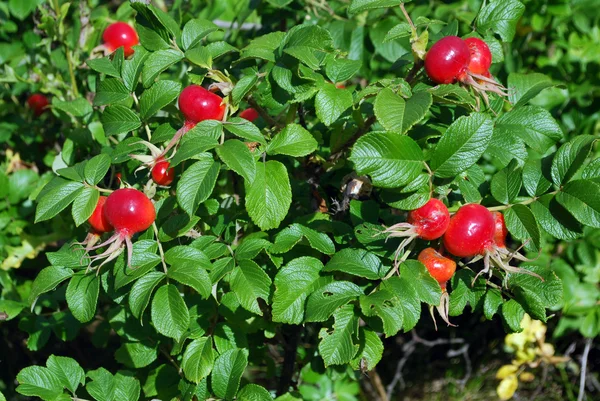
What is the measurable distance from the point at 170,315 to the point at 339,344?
282 mm

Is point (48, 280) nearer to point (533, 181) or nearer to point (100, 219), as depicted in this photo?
point (100, 219)

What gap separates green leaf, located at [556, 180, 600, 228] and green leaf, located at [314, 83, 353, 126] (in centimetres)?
39

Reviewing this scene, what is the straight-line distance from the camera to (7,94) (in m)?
2.18

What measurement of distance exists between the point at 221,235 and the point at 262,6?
1.00 m

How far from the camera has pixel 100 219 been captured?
47.4 inches

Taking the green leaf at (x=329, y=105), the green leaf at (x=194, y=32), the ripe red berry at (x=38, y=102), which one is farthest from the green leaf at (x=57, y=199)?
the ripe red berry at (x=38, y=102)

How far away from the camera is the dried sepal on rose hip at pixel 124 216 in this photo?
1133 millimetres

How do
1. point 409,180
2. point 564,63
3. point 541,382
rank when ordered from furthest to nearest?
point 541,382 → point 564,63 → point 409,180

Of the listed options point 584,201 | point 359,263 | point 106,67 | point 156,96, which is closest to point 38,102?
point 106,67

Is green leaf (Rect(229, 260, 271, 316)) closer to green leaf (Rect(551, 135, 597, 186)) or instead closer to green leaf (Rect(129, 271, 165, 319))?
green leaf (Rect(129, 271, 165, 319))

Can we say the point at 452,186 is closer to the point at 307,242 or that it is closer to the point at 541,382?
the point at 307,242

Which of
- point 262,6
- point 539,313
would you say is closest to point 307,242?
point 539,313

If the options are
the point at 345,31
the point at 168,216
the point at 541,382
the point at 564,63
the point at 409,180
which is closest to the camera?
the point at 409,180

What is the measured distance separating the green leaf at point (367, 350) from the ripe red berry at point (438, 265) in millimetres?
146
